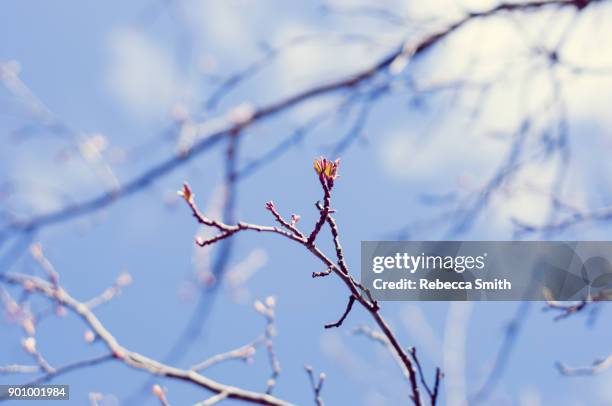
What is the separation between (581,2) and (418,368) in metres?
1.71

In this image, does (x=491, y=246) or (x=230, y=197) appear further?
(x=491, y=246)

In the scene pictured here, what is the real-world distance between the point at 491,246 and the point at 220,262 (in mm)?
1311

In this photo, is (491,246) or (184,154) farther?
(491,246)

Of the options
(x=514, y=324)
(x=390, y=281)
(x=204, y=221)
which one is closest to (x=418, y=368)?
(x=204, y=221)

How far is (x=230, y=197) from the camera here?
7.27 ft

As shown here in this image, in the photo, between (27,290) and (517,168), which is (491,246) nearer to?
(517,168)

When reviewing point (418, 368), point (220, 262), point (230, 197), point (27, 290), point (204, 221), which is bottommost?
point (418, 368)

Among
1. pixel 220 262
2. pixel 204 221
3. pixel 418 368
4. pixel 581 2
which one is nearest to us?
pixel 204 221

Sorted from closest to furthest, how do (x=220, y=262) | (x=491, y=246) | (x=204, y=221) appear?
(x=204, y=221)
(x=220, y=262)
(x=491, y=246)

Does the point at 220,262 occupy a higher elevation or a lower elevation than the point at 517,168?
lower

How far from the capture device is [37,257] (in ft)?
6.81

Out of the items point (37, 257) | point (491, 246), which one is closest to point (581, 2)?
point (491, 246)

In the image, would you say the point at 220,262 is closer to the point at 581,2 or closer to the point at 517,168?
the point at 517,168

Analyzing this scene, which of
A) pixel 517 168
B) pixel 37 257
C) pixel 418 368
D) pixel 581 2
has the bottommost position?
pixel 418 368
